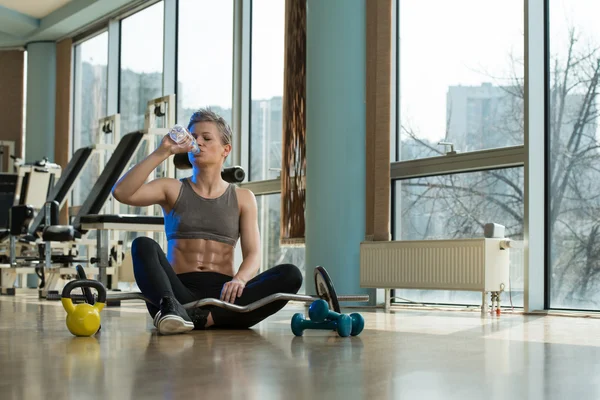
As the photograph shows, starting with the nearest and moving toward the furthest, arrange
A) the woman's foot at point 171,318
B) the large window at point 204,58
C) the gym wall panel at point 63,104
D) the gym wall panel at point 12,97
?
the woman's foot at point 171,318 < the large window at point 204,58 < the gym wall panel at point 63,104 < the gym wall panel at point 12,97

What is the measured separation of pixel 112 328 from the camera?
10.4ft

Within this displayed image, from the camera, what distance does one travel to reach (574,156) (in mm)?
4961

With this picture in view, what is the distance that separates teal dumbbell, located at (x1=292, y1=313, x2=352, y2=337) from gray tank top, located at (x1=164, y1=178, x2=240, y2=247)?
443 millimetres

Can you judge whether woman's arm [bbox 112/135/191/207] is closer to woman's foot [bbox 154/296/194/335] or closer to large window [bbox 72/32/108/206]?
woman's foot [bbox 154/296/194/335]

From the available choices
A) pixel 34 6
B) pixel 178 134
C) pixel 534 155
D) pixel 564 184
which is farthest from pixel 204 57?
pixel 178 134

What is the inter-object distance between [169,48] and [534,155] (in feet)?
15.5

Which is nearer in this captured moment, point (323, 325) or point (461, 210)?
point (323, 325)

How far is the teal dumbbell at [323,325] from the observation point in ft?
9.01

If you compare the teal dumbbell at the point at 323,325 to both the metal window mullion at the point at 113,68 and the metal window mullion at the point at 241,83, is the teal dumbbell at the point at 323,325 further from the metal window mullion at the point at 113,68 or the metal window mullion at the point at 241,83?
the metal window mullion at the point at 113,68

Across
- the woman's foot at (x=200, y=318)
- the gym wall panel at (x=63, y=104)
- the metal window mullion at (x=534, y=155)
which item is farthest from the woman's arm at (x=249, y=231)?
the gym wall panel at (x=63, y=104)

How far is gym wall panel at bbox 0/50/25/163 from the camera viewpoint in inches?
432

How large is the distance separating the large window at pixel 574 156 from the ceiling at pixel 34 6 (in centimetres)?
652

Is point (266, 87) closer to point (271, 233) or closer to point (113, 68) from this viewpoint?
point (271, 233)

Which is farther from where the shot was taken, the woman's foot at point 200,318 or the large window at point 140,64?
the large window at point 140,64
